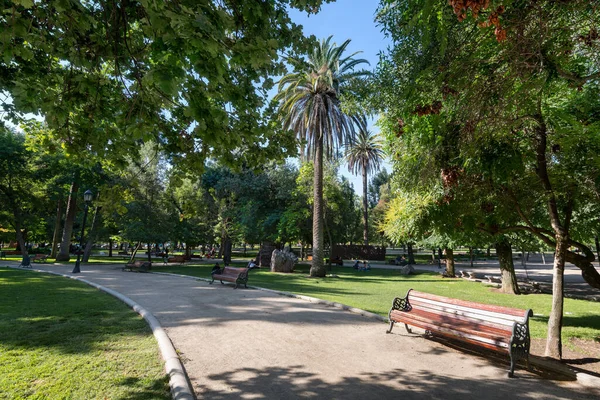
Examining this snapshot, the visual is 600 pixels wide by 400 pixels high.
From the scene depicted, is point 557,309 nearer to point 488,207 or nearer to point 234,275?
point 488,207

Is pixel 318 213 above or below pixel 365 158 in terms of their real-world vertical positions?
below

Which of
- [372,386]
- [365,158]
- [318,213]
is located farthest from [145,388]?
[365,158]

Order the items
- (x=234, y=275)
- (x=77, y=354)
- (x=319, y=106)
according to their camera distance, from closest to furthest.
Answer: (x=77, y=354) → (x=234, y=275) → (x=319, y=106)

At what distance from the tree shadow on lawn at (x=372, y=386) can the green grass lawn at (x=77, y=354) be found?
838 mm

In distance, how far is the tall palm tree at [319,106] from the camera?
20781 millimetres

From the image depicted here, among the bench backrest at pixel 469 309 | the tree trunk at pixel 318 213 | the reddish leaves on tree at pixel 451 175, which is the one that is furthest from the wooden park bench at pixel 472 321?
the tree trunk at pixel 318 213

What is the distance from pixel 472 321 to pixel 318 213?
15.0 metres

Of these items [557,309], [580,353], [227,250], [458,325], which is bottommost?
[580,353]

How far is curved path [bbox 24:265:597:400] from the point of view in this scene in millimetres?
4465

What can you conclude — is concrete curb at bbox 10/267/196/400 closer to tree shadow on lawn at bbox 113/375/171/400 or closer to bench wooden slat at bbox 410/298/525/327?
tree shadow on lawn at bbox 113/375/171/400

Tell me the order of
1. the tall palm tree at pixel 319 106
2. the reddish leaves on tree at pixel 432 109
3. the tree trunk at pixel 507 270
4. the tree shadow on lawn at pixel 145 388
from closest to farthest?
the tree shadow on lawn at pixel 145 388 → the reddish leaves on tree at pixel 432 109 → the tree trunk at pixel 507 270 → the tall palm tree at pixel 319 106

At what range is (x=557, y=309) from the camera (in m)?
6.38

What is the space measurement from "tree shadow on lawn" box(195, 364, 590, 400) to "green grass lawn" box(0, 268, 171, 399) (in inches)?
33.0

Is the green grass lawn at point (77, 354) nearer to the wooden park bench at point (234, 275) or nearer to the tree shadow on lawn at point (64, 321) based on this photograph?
the tree shadow on lawn at point (64, 321)
